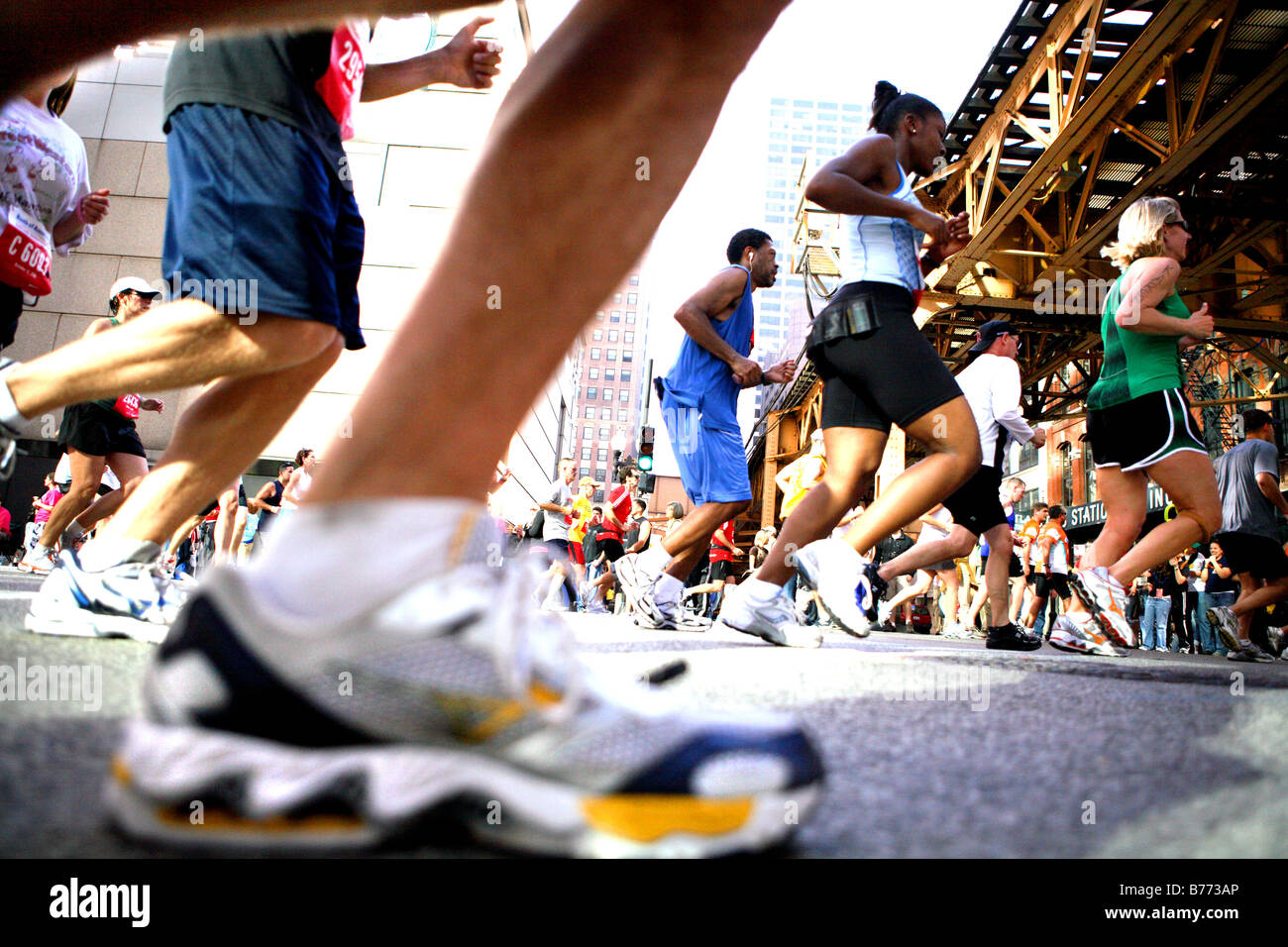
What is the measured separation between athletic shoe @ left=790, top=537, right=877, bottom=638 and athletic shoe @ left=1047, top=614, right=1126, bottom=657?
1.95 meters

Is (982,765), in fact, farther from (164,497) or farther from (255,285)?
(164,497)

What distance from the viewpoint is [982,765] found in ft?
3.36

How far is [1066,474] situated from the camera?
27.0m

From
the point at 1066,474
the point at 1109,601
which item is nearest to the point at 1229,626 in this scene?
the point at 1109,601

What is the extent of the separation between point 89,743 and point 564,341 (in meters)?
0.66

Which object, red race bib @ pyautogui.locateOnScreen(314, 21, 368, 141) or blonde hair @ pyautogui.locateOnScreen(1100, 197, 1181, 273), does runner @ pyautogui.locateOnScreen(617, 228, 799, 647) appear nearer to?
blonde hair @ pyautogui.locateOnScreen(1100, 197, 1181, 273)

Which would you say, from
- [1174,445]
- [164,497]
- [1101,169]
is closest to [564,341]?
[164,497]

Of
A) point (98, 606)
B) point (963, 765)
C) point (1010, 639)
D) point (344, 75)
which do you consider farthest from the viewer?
point (1010, 639)

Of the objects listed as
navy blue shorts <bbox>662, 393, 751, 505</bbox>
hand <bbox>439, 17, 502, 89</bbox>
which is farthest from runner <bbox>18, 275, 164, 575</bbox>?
hand <bbox>439, 17, 502, 89</bbox>

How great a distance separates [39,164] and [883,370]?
→ 2.91m

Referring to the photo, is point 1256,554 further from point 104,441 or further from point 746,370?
point 104,441

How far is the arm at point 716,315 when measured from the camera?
4.63 meters

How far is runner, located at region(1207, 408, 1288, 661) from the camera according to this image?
557 centimetres
